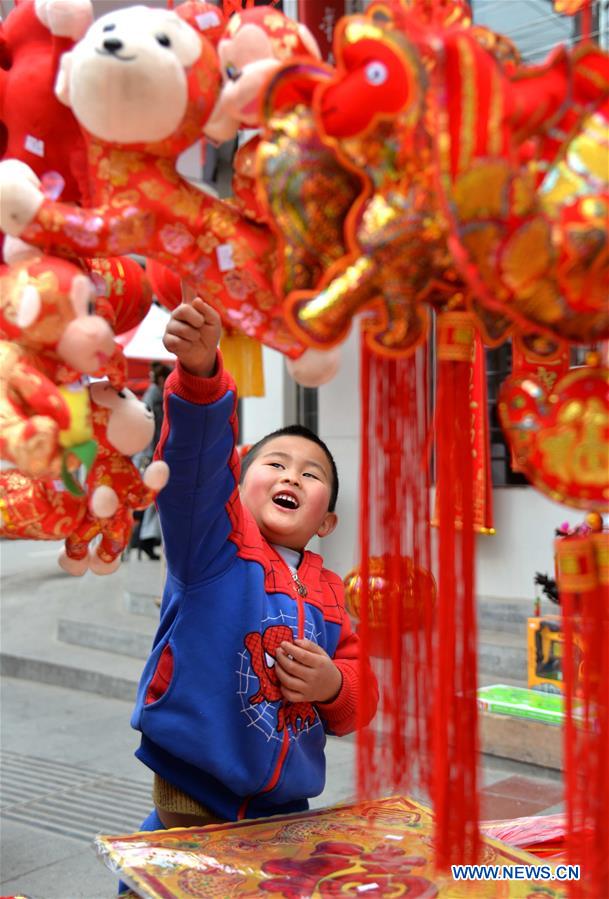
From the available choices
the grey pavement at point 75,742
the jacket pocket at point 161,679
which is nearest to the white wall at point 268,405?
the grey pavement at point 75,742

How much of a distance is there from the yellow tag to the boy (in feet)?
0.71

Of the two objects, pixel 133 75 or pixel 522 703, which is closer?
pixel 133 75

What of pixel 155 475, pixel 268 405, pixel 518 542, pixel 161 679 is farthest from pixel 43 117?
pixel 268 405

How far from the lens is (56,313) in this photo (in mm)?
794

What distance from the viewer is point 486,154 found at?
2.19 feet

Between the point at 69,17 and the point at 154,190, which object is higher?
the point at 69,17

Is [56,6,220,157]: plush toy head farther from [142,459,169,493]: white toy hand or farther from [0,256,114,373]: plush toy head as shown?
[142,459,169,493]: white toy hand

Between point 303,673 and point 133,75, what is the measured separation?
2.21 ft

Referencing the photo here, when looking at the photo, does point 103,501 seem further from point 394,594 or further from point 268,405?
point 268,405

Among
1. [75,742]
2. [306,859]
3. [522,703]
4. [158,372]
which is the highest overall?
[158,372]

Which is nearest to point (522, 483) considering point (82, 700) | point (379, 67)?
point (82, 700)

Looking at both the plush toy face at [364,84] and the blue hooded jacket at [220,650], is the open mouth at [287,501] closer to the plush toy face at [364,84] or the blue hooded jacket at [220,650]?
the blue hooded jacket at [220,650]

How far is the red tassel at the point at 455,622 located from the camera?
81 centimetres

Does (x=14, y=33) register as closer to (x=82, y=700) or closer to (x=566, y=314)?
(x=566, y=314)
